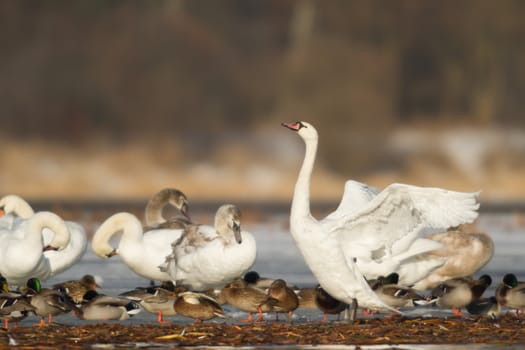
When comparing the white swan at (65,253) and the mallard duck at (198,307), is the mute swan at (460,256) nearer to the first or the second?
the mallard duck at (198,307)

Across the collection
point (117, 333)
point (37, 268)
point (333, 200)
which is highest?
point (333, 200)

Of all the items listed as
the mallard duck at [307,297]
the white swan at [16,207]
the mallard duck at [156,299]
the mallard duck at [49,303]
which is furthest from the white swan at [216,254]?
the white swan at [16,207]

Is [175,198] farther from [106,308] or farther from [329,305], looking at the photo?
[106,308]

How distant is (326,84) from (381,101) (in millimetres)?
1724

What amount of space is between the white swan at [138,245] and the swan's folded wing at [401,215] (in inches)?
90.6

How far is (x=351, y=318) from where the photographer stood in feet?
34.0

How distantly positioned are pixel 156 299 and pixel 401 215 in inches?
89.3

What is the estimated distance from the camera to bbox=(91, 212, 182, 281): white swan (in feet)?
40.1

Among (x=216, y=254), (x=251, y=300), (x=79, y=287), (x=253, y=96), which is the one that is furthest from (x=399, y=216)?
(x=253, y=96)

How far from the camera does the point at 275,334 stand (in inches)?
359

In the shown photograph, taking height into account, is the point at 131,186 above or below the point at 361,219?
above

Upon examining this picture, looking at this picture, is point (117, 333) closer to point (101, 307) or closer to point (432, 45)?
point (101, 307)

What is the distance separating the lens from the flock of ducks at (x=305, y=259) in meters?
10.2

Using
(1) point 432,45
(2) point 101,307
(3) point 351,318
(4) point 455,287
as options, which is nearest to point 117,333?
(2) point 101,307
